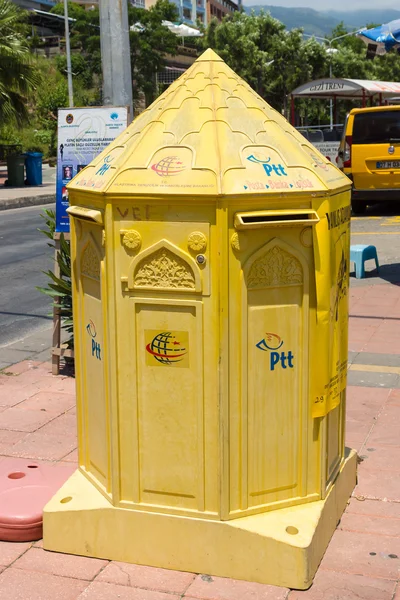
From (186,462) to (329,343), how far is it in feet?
2.88

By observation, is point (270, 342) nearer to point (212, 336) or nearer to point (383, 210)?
point (212, 336)

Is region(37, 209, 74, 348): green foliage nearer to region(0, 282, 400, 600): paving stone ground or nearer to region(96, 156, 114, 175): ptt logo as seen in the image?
region(0, 282, 400, 600): paving stone ground

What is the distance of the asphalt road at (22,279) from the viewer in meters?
9.23

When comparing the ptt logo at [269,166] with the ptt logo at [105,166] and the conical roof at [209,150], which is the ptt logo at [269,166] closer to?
the conical roof at [209,150]

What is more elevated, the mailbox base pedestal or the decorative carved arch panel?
the decorative carved arch panel

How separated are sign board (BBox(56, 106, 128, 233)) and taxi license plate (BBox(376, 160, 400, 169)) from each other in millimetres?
11060

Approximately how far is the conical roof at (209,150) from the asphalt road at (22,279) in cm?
499

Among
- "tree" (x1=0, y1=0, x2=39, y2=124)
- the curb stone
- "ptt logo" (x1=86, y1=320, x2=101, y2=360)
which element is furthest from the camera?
"tree" (x1=0, y1=0, x2=39, y2=124)

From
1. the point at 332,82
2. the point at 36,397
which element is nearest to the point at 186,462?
the point at 36,397

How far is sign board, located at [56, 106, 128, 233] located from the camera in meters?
6.50

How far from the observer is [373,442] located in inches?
215

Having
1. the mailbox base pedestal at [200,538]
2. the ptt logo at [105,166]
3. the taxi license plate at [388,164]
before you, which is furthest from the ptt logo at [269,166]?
the taxi license plate at [388,164]

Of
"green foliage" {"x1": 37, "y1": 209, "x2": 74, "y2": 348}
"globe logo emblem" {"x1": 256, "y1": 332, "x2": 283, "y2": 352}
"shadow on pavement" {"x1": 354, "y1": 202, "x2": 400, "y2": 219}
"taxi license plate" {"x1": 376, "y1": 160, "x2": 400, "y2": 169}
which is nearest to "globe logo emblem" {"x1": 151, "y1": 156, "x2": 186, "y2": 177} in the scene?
"globe logo emblem" {"x1": 256, "y1": 332, "x2": 283, "y2": 352}

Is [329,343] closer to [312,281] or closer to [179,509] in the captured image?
[312,281]
